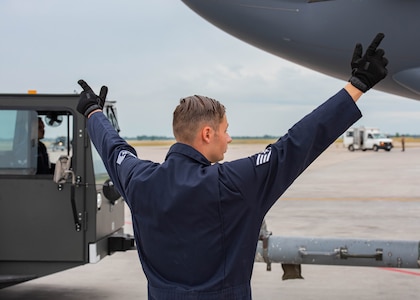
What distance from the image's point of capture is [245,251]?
1825 mm

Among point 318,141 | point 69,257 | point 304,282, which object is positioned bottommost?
point 304,282

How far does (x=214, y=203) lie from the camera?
69.4 inches

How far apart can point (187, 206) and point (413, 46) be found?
3.09 metres

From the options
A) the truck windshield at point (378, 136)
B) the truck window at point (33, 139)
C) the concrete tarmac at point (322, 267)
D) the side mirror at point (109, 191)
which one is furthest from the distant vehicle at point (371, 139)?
the truck window at point (33, 139)

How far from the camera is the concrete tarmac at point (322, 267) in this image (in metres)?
6.98

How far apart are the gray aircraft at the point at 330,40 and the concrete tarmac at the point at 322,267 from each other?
4.83ft

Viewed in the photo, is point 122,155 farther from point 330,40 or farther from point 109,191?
point 109,191

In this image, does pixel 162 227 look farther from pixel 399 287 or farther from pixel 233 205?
pixel 399 287

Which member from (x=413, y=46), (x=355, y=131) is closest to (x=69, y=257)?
(x=413, y=46)

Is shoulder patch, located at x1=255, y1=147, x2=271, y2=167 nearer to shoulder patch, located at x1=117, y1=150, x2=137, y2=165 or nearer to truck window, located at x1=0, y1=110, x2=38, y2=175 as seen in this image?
shoulder patch, located at x1=117, y1=150, x2=137, y2=165

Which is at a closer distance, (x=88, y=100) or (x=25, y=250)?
(x=88, y=100)

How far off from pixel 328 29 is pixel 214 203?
10.2 ft

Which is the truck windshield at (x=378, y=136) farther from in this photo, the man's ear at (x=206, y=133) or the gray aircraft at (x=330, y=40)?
the man's ear at (x=206, y=133)

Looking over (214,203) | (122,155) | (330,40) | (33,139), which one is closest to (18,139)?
(33,139)
